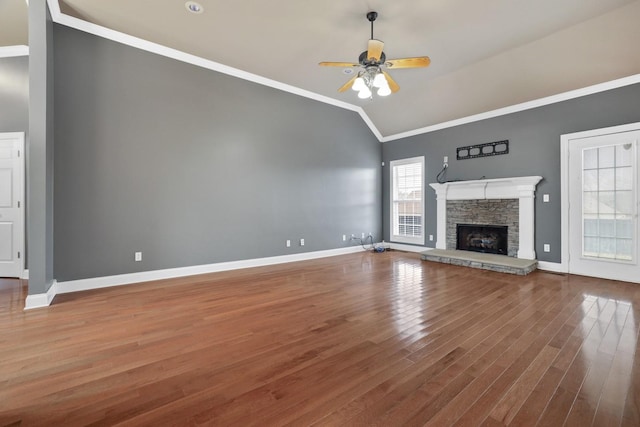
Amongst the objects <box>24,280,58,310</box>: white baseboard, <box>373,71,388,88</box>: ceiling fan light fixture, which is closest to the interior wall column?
<box>24,280,58,310</box>: white baseboard

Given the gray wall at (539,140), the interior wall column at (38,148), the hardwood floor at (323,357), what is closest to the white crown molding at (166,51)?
the interior wall column at (38,148)

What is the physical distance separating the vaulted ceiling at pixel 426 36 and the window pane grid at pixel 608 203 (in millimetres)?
1185

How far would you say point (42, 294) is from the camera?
3.05 metres

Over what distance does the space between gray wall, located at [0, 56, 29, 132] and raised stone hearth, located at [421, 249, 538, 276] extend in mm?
7408

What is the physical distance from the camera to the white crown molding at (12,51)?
4.18 metres

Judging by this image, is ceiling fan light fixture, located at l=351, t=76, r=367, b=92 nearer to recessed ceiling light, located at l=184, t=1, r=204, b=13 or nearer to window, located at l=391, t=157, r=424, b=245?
recessed ceiling light, located at l=184, t=1, r=204, b=13

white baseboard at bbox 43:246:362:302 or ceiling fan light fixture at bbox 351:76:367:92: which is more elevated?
ceiling fan light fixture at bbox 351:76:367:92

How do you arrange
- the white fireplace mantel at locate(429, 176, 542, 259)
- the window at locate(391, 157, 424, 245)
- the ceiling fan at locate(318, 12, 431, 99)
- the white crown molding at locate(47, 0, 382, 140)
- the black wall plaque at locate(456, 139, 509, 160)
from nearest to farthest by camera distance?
the ceiling fan at locate(318, 12, 431, 99) < the white crown molding at locate(47, 0, 382, 140) < the white fireplace mantel at locate(429, 176, 542, 259) < the black wall plaque at locate(456, 139, 509, 160) < the window at locate(391, 157, 424, 245)

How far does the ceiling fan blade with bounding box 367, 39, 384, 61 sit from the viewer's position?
121 inches

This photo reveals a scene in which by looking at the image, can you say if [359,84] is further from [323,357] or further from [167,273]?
[167,273]

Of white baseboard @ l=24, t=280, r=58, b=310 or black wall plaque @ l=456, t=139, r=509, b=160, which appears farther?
black wall plaque @ l=456, t=139, r=509, b=160

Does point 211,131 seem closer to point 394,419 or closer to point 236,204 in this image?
point 236,204

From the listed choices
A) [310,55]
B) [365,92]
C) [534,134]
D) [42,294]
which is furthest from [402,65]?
[42,294]

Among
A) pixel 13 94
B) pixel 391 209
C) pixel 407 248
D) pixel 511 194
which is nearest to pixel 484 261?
pixel 511 194
